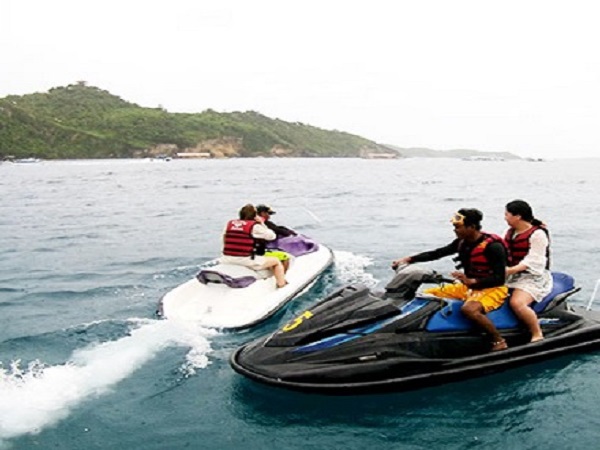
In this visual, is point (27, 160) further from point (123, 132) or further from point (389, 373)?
point (389, 373)

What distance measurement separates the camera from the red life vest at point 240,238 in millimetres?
8742

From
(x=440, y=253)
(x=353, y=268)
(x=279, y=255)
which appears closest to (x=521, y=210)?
(x=440, y=253)

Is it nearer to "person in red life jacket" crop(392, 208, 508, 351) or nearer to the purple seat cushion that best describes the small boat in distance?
the purple seat cushion

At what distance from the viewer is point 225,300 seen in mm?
8414

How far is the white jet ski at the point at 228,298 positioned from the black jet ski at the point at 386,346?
1708mm

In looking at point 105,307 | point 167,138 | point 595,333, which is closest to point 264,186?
point 105,307

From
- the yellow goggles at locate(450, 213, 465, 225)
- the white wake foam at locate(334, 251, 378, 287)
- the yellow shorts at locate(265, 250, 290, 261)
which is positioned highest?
the yellow goggles at locate(450, 213, 465, 225)

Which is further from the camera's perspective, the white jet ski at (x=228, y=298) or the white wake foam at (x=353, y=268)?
the white wake foam at (x=353, y=268)

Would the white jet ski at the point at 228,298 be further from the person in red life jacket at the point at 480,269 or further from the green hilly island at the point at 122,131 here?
the green hilly island at the point at 122,131

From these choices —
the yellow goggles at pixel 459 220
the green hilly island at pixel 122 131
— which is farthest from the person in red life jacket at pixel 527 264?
the green hilly island at pixel 122 131

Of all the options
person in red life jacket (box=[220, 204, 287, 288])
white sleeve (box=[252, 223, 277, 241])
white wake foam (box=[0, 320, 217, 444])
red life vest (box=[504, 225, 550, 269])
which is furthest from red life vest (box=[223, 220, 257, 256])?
red life vest (box=[504, 225, 550, 269])

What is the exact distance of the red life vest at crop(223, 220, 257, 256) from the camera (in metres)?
A: 8.74

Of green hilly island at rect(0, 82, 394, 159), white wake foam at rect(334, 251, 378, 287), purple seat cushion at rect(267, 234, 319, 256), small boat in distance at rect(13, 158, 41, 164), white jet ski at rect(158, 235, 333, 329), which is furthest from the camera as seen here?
green hilly island at rect(0, 82, 394, 159)

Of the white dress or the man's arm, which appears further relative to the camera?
the man's arm
